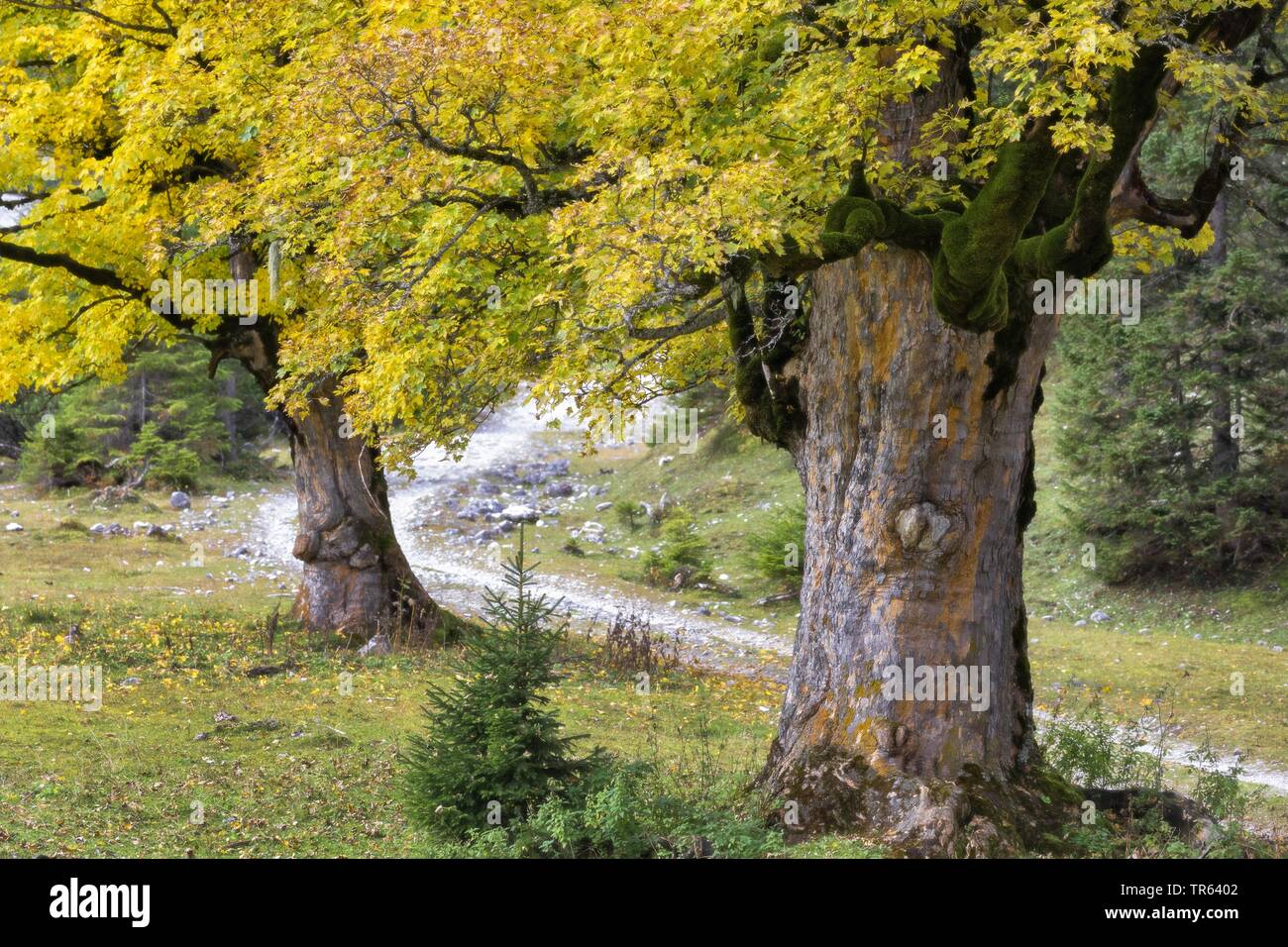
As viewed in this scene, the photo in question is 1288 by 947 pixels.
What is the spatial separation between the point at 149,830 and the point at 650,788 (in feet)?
12.0

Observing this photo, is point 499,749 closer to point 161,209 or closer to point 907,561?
point 907,561

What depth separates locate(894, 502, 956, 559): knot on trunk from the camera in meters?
8.10

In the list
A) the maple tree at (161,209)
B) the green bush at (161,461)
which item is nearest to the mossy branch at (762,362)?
the maple tree at (161,209)

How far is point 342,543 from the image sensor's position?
52.3 feet

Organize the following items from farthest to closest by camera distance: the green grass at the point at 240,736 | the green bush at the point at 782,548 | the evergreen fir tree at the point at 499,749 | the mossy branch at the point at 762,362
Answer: the green bush at the point at 782,548 < the mossy branch at the point at 762,362 < the green grass at the point at 240,736 < the evergreen fir tree at the point at 499,749

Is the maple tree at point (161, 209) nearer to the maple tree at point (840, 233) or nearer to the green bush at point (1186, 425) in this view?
the maple tree at point (840, 233)

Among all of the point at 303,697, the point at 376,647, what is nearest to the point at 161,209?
the point at 303,697

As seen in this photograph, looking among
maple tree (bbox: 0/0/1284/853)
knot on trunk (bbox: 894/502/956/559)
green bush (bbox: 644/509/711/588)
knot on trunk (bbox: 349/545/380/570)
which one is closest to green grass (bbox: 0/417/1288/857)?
green bush (bbox: 644/509/711/588)

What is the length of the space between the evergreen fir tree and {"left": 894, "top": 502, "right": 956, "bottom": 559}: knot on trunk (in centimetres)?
254

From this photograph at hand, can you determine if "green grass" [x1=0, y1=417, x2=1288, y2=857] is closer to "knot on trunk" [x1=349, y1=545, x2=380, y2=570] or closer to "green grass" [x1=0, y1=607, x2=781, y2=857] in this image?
"green grass" [x1=0, y1=607, x2=781, y2=857]

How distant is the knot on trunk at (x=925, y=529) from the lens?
26.6ft

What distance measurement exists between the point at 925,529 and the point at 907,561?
269mm

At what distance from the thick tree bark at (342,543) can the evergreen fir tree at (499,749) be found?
811 centimetres
